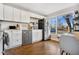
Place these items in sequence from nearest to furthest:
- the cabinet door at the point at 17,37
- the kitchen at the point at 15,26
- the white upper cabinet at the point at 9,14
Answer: the kitchen at the point at 15,26 < the white upper cabinet at the point at 9,14 < the cabinet door at the point at 17,37

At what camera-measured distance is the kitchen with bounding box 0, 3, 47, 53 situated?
242 cm

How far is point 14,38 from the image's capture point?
2822 mm

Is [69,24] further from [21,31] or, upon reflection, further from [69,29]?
[21,31]

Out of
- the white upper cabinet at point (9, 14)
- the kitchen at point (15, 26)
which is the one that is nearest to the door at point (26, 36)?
the kitchen at point (15, 26)

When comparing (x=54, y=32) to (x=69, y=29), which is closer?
(x=69, y=29)

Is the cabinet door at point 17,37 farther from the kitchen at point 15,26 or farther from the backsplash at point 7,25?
the backsplash at point 7,25

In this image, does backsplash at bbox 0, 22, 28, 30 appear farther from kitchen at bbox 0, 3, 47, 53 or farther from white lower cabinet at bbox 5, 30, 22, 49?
white lower cabinet at bbox 5, 30, 22, 49

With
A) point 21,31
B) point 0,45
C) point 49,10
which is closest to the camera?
point 49,10

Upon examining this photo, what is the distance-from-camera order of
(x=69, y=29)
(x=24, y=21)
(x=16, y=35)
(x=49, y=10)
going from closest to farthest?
(x=69, y=29), (x=49, y=10), (x=16, y=35), (x=24, y=21)

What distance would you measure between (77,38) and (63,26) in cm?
36

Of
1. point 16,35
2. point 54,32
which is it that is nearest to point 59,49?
point 54,32

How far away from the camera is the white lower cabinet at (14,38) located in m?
2.65

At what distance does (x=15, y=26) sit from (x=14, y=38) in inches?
20.7
